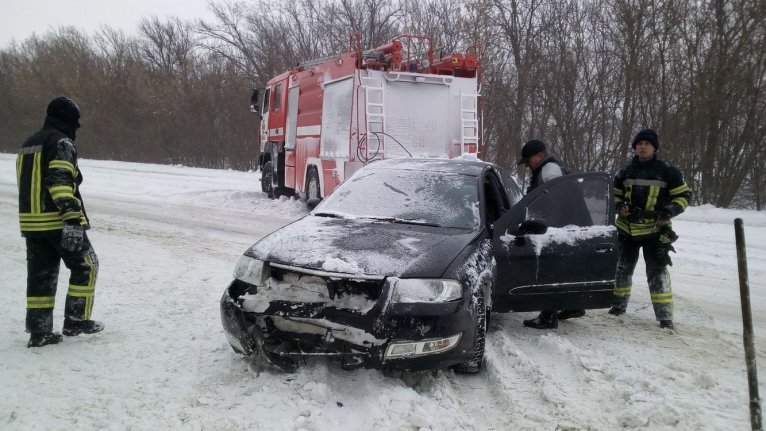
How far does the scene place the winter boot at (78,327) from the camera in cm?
389

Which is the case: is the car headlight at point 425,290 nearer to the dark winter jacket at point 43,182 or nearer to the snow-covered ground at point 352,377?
the snow-covered ground at point 352,377

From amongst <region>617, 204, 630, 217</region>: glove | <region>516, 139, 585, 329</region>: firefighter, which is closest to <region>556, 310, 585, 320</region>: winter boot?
<region>516, 139, 585, 329</region>: firefighter

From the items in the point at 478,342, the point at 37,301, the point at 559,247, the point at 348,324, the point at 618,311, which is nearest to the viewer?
the point at 348,324

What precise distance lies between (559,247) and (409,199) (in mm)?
1334

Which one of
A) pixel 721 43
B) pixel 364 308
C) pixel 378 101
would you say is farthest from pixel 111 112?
pixel 364 308

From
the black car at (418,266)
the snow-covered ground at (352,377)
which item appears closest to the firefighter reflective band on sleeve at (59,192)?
the snow-covered ground at (352,377)

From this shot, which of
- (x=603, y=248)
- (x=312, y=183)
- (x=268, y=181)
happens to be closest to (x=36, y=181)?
(x=603, y=248)

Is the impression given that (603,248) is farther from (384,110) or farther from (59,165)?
(384,110)

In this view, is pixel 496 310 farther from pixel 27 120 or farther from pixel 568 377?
pixel 27 120

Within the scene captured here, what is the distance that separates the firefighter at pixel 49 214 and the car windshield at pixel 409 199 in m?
1.83

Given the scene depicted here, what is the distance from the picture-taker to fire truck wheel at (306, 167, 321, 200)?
10.5 m

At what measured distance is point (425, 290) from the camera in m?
3.11

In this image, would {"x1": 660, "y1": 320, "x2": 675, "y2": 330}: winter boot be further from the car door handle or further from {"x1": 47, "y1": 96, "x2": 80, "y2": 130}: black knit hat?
{"x1": 47, "y1": 96, "x2": 80, "y2": 130}: black knit hat

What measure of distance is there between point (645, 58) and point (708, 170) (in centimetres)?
378
